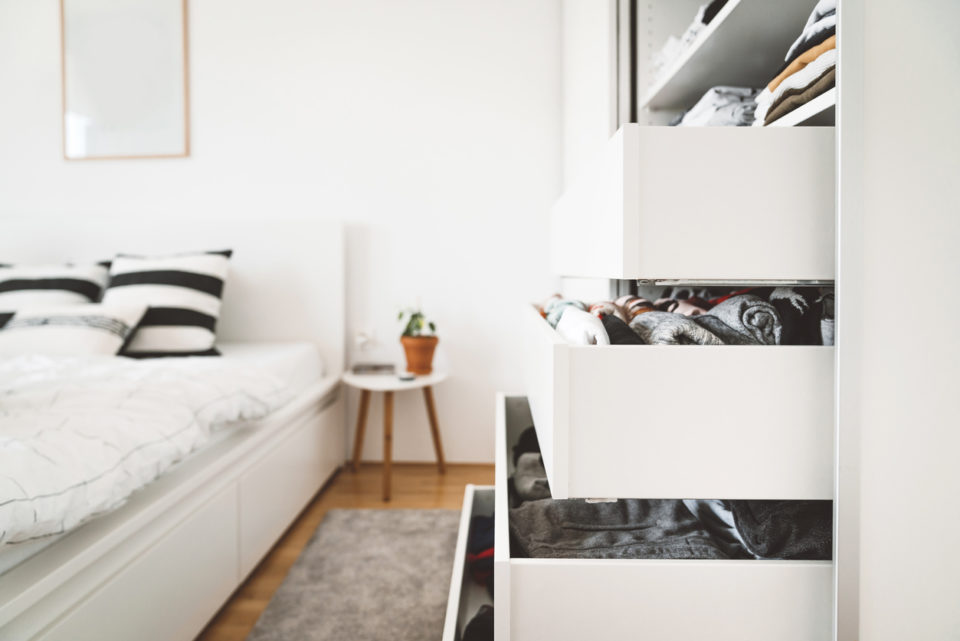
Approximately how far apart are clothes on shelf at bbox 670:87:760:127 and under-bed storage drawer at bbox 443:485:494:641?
1.03 m

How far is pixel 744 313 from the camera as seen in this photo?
2.63ft

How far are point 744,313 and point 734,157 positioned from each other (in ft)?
0.77

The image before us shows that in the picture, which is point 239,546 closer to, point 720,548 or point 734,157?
point 720,548

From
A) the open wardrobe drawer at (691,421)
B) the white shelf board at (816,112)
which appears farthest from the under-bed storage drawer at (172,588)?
the white shelf board at (816,112)

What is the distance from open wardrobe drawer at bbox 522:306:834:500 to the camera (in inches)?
27.7

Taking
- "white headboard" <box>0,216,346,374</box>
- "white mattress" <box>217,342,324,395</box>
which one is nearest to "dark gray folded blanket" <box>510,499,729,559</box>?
"white mattress" <box>217,342,324,395</box>

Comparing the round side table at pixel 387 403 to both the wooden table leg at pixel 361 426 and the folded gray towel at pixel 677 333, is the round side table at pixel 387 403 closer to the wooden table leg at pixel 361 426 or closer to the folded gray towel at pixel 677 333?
the wooden table leg at pixel 361 426

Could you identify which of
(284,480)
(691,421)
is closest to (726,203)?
(691,421)

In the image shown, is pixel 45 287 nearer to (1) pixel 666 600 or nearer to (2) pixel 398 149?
(2) pixel 398 149

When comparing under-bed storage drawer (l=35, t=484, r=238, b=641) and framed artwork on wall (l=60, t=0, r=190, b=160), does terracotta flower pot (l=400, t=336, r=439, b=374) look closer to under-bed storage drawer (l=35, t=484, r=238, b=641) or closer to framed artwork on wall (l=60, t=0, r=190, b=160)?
under-bed storage drawer (l=35, t=484, r=238, b=641)

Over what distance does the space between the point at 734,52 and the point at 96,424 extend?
151 centimetres

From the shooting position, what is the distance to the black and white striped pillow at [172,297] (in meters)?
1.93

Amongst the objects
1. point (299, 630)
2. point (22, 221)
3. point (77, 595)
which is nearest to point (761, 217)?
point (77, 595)

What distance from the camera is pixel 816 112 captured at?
2.62ft
